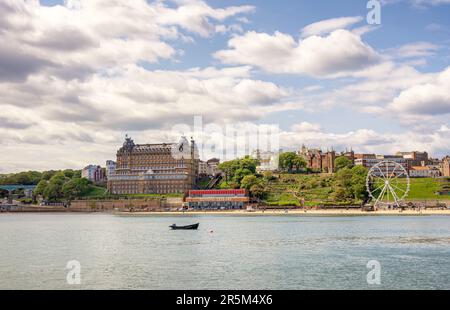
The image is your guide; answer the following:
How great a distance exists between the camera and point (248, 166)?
184 meters

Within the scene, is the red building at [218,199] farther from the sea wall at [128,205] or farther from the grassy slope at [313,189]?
the grassy slope at [313,189]

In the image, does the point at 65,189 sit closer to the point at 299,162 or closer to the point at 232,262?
the point at 299,162

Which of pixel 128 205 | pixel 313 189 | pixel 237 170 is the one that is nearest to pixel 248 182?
pixel 237 170

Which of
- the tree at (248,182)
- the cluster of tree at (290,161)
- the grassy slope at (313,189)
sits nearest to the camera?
the grassy slope at (313,189)

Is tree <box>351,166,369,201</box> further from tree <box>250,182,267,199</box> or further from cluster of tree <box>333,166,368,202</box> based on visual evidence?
tree <box>250,182,267,199</box>

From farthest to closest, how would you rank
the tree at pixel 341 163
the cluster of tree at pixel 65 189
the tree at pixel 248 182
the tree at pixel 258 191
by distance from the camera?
the cluster of tree at pixel 65 189
the tree at pixel 341 163
the tree at pixel 248 182
the tree at pixel 258 191

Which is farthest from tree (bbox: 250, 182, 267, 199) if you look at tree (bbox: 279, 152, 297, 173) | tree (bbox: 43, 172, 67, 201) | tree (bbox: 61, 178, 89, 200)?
tree (bbox: 43, 172, 67, 201)

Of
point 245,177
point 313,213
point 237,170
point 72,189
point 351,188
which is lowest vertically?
point 313,213

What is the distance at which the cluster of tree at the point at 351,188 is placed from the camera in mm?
145375

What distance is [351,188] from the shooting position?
147 m

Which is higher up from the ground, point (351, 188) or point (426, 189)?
point (351, 188)

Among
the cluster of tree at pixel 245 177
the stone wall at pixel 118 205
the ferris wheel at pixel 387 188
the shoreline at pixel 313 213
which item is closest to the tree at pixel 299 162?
the cluster of tree at pixel 245 177
